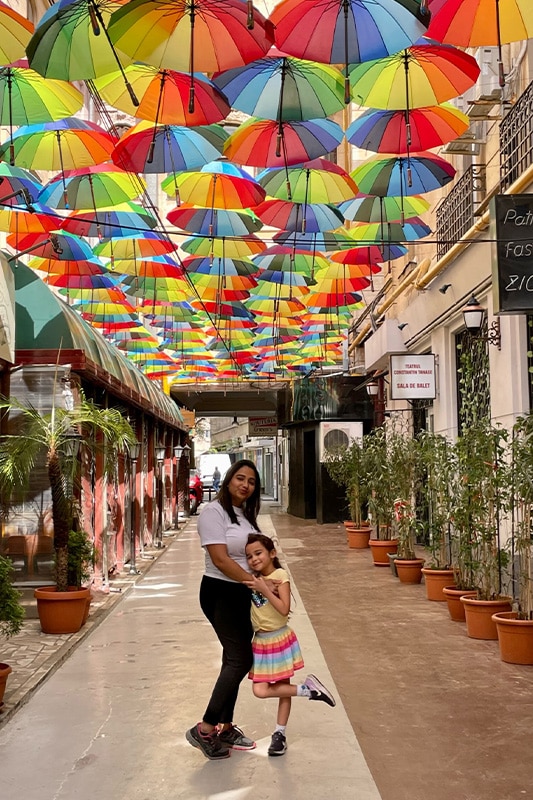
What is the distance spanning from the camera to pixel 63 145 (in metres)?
8.84

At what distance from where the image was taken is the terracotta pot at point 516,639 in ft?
22.7

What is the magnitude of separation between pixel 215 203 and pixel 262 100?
99.0 inches

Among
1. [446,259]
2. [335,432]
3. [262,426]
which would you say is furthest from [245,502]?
[262,426]

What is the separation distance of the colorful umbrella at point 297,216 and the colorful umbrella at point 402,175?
3.82ft

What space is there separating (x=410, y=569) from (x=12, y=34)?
28.1 ft

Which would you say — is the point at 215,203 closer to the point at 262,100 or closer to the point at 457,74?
the point at 262,100

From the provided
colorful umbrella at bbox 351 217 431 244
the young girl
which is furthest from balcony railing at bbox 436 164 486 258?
the young girl

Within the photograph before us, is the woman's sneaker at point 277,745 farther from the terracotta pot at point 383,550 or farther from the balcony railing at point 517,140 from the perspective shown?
the terracotta pot at point 383,550

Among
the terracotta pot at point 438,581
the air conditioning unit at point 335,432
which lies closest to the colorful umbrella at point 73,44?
the terracotta pot at point 438,581

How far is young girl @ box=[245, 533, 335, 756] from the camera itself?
456 centimetres

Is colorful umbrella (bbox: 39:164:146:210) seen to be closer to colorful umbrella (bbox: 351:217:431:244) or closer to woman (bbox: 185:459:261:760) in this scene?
colorful umbrella (bbox: 351:217:431:244)

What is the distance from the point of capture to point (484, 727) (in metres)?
5.42

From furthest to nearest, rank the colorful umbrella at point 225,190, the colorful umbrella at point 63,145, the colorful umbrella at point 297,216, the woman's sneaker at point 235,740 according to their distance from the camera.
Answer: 1. the colorful umbrella at point 297,216
2. the colorful umbrella at point 225,190
3. the colorful umbrella at point 63,145
4. the woman's sneaker at point 235,740

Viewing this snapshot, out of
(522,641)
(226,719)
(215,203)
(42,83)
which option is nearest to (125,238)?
(215,203)
